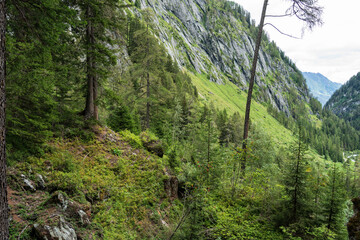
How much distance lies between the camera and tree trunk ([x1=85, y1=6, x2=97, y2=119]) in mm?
10219

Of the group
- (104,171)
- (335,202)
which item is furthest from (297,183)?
(104,171)

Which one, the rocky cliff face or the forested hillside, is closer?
the forested hillside

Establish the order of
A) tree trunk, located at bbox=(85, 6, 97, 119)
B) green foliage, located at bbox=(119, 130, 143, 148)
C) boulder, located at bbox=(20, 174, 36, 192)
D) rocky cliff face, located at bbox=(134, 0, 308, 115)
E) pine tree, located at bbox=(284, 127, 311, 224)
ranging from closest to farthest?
boulder, located at bbox=(20, 174, 36, 192) < pine tree, located at bbox=(284, 127, 311, 224) < tree trunk, located at bbox=(85, 6, 97, 119) < green foliage, located at bbox=(119, 130, 143, 148) < rocky cliff face, located at bbox=(134, 0, 308, 115)

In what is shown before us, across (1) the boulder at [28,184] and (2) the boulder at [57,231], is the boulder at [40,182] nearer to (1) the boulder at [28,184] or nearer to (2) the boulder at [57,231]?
(1) the boulder at [28,184]

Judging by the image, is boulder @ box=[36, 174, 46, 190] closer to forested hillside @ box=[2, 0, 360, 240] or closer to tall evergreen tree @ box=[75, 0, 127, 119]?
forested hillside @ box=[2, 0, 360, 240]

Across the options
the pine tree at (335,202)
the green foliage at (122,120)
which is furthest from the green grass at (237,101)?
the pine tree at (335,202)

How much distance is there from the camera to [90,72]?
10.4 m

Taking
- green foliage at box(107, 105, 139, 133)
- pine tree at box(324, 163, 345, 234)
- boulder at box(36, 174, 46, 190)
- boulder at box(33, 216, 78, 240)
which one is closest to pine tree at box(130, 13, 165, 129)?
green foliage at box(107, 105, 139, 133)

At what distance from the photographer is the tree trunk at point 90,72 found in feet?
33.5

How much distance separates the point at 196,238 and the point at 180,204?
466 cm

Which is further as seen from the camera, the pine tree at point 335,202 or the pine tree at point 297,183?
the pine tree at point 297,183

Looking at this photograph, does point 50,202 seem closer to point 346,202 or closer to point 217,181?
point 217,181

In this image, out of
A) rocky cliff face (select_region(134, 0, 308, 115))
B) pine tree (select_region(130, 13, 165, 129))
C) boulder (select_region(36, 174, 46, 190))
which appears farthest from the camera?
rocky cliff face (select_region(134, 0, 308, 115))

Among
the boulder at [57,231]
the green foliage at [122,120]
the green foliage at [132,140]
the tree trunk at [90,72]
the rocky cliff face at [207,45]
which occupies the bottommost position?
the boulder at [57,231]
